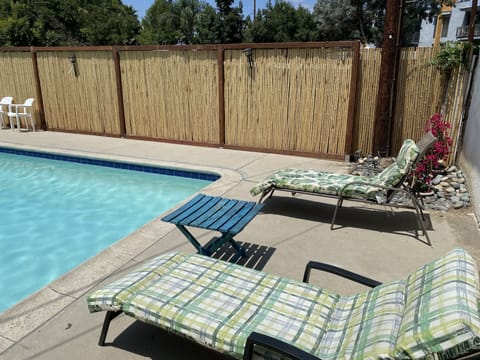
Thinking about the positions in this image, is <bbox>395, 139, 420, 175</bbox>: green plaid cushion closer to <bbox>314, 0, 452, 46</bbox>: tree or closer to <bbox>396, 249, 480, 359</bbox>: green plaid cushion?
<bbox>396, 249, 480, 359</bbox>: green plaid cushion

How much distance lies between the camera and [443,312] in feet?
5.09

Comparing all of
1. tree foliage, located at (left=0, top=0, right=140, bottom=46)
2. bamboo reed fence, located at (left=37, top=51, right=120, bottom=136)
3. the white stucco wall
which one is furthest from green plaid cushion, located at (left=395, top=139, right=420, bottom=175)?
tree foliage, located at (left=0, top=0, right=140, bottom=46)

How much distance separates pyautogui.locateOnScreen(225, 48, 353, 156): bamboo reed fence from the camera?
697 cm

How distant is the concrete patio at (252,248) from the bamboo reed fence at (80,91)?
13.8 ft

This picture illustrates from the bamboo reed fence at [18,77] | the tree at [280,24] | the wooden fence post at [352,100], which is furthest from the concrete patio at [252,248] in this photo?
the tree at [280,24]

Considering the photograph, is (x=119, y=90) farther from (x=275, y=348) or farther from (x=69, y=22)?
(x=69, y=22)

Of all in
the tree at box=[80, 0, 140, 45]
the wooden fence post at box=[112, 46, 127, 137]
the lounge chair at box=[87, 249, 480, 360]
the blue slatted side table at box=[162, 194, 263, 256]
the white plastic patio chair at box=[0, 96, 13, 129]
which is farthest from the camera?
the tree at box=[80, 0, 140, 45]

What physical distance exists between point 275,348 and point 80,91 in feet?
30.5

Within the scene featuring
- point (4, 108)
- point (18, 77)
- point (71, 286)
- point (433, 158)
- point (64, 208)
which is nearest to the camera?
point (71, 286)

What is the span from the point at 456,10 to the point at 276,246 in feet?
124

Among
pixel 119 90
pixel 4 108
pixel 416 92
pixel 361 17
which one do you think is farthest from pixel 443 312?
pixel 361 17

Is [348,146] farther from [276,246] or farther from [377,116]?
[276,246]

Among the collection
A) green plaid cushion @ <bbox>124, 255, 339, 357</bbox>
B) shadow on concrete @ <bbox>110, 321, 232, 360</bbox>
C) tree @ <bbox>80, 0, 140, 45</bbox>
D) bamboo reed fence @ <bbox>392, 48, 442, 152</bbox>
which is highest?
tree @ <bbox>80, 0, 140, 45</bbox>

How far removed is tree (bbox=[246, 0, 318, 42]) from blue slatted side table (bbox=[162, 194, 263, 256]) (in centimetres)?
3362
